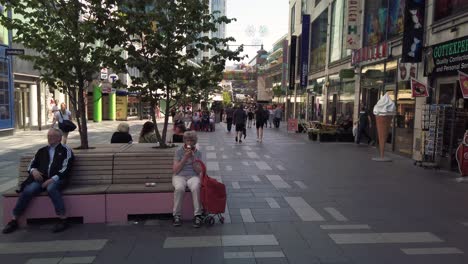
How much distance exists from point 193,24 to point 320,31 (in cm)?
2248

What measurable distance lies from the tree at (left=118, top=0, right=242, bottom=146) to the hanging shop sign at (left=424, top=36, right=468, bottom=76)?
640 cm

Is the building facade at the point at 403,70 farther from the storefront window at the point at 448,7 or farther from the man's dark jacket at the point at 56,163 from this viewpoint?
the man's dark jacket at the point at 56,163

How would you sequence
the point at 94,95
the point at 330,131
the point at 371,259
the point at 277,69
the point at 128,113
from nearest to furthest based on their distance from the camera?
the point at 371,259
the point at 330,131
the point at 94,95
the point at 128,113
the point at 277,69

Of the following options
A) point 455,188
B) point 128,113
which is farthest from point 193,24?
point 128,113

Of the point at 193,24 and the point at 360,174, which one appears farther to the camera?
the point at 360,174

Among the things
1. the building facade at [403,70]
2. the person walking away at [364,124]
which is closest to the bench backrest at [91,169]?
the building facade at [403,70]

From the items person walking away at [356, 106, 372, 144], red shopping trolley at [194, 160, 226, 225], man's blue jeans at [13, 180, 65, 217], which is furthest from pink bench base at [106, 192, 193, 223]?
person walking away at [356, 106, 372, 144]

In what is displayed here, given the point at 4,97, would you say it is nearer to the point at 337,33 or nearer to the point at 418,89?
the point at 337,33

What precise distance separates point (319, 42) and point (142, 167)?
23.9m

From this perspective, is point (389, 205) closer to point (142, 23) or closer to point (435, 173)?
point (435, 173)

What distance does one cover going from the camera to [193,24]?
6.71m

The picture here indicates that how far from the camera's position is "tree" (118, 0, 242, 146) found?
21.4ft

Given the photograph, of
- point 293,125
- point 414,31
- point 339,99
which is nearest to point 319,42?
point 293,125

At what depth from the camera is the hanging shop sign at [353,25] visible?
17828mm
